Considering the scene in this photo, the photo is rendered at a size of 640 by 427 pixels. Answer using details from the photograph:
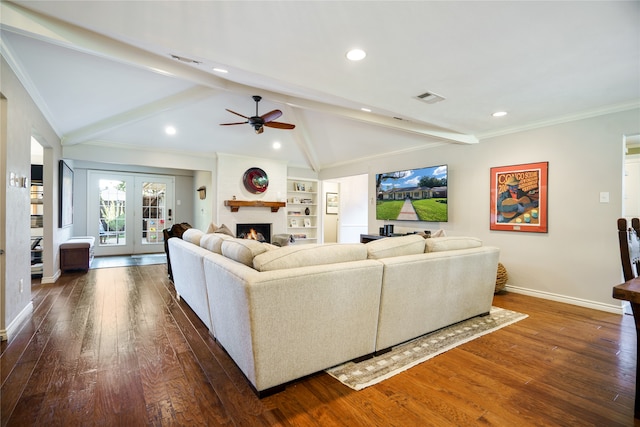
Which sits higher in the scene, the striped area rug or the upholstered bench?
the upholstered bench

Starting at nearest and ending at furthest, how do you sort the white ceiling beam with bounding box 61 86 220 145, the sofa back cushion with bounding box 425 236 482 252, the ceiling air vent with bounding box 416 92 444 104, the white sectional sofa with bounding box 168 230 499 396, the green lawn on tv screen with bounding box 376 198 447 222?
the white sectional sofa with bounding box 168 230 499 396 < the sofa back cushion with bounding box 425 236 482 252 < the ceiling air vent with bounding box 416 92 444 104 < the white ceiling beam with bounding box 61 86 220 145 < the green lawn on tv screen with bounding box 376 198 447 222

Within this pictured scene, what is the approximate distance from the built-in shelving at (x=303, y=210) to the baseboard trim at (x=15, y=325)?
510 centimetres

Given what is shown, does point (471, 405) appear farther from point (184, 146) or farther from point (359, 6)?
point (184, 146)

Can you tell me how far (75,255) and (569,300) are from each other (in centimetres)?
747

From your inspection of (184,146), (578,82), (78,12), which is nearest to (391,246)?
(578,82)

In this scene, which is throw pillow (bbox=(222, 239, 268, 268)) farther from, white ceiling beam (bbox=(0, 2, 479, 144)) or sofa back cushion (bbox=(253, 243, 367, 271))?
white ceiling beam (bbox=(0, 2, 479, 144))

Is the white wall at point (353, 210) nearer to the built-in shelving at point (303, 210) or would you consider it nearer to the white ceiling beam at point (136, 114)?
the built-in shelving at point (303, 210)

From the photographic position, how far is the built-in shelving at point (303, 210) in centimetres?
770

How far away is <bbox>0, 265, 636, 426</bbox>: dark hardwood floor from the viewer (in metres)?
1.57

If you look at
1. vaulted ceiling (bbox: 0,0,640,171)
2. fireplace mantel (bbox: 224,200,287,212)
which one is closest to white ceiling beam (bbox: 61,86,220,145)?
vaulted ceiling (bbox: 0,0,640,171)

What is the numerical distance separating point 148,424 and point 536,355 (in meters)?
2.68

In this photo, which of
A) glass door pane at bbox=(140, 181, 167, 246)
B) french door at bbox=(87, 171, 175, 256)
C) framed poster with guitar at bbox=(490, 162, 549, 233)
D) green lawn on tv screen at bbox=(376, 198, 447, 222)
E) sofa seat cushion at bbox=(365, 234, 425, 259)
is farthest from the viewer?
glass door pane at bbox=(140, 181, 167, 246)

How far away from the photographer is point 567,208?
11.9 ft

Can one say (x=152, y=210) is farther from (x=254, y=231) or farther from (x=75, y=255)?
(x=254, y=231)
